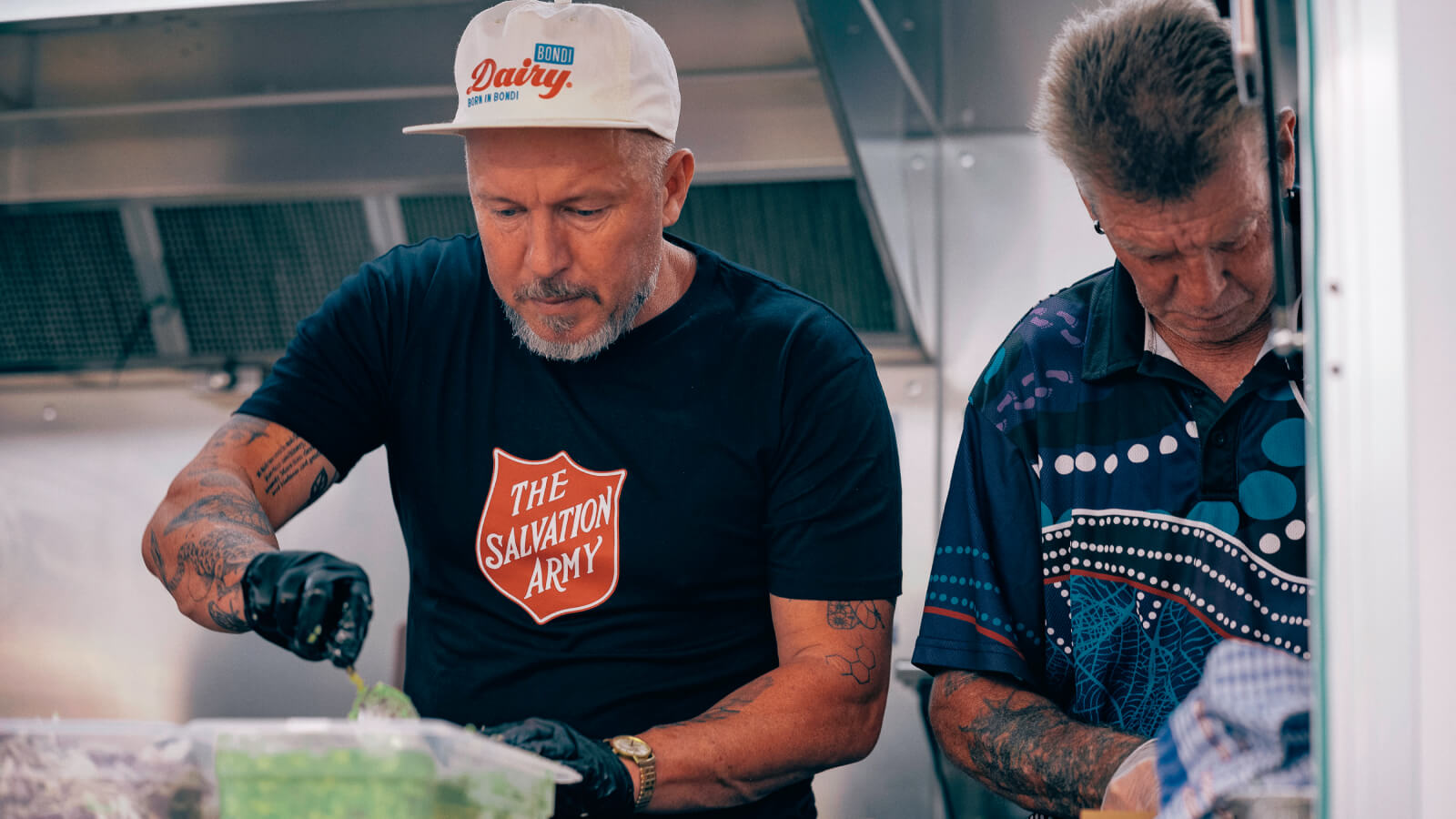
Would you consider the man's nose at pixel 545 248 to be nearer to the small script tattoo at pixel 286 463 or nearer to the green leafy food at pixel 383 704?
the small script tattoo at pixel 286 463

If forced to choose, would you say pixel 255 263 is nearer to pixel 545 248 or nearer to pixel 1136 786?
pixel 545 248

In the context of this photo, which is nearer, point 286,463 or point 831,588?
point 831,588

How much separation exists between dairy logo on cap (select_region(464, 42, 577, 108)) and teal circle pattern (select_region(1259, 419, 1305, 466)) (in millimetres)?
835

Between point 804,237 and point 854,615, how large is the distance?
124 centimetres

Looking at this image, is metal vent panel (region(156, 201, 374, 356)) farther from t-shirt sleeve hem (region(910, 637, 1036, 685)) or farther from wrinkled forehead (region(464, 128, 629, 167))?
t-shirt sleeve hem (region(910, 637, 1036, 685))

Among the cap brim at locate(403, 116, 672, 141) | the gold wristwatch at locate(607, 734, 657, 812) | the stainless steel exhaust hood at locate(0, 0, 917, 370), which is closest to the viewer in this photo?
the gold wristwatch at locate(607, 734, 657, 812)

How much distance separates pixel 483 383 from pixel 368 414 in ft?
0.56

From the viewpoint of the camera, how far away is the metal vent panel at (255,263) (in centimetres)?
278

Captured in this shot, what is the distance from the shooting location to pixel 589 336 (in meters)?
1.58

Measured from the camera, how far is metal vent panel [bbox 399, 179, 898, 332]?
2.59 meters

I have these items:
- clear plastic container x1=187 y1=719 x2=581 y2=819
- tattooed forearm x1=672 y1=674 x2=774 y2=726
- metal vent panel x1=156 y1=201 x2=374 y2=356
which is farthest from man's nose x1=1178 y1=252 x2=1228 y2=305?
metal vent panel x1=156 y1=201 x2=374 y2=356

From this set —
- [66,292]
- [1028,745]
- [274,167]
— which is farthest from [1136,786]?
[66,292]

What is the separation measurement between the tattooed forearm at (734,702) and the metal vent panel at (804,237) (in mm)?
1256

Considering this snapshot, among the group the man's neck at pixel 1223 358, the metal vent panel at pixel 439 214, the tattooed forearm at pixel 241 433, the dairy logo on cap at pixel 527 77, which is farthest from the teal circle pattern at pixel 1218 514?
the metal vent panel at pixel 439 214
